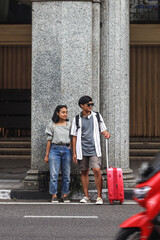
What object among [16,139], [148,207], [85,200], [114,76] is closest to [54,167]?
[85,200]

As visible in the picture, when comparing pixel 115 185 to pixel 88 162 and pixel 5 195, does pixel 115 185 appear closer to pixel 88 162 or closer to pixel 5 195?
pixel 88 162

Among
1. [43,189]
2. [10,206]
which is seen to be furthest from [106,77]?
[10,206]

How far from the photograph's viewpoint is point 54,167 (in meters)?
9.73

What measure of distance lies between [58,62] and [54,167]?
6.61ft

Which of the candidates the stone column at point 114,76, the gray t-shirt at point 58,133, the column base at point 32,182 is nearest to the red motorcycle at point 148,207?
the gray t-shirt at point 58,133

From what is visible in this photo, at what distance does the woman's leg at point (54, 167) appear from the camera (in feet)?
31.7

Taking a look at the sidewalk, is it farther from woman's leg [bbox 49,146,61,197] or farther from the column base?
woman's leg [bbox 49,146,61,197]

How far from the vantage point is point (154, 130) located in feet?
53.6

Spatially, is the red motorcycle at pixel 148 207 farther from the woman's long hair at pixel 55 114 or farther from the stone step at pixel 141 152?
the stone step at pixel 141 152

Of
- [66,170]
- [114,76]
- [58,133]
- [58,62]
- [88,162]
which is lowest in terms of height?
[66,170]

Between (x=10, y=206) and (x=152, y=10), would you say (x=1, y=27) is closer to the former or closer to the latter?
(x=152, y=10)

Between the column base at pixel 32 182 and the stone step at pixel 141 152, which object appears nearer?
the column base at pixel 32 182

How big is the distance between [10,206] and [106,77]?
323cm

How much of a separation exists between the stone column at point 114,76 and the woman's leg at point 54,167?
146cm
